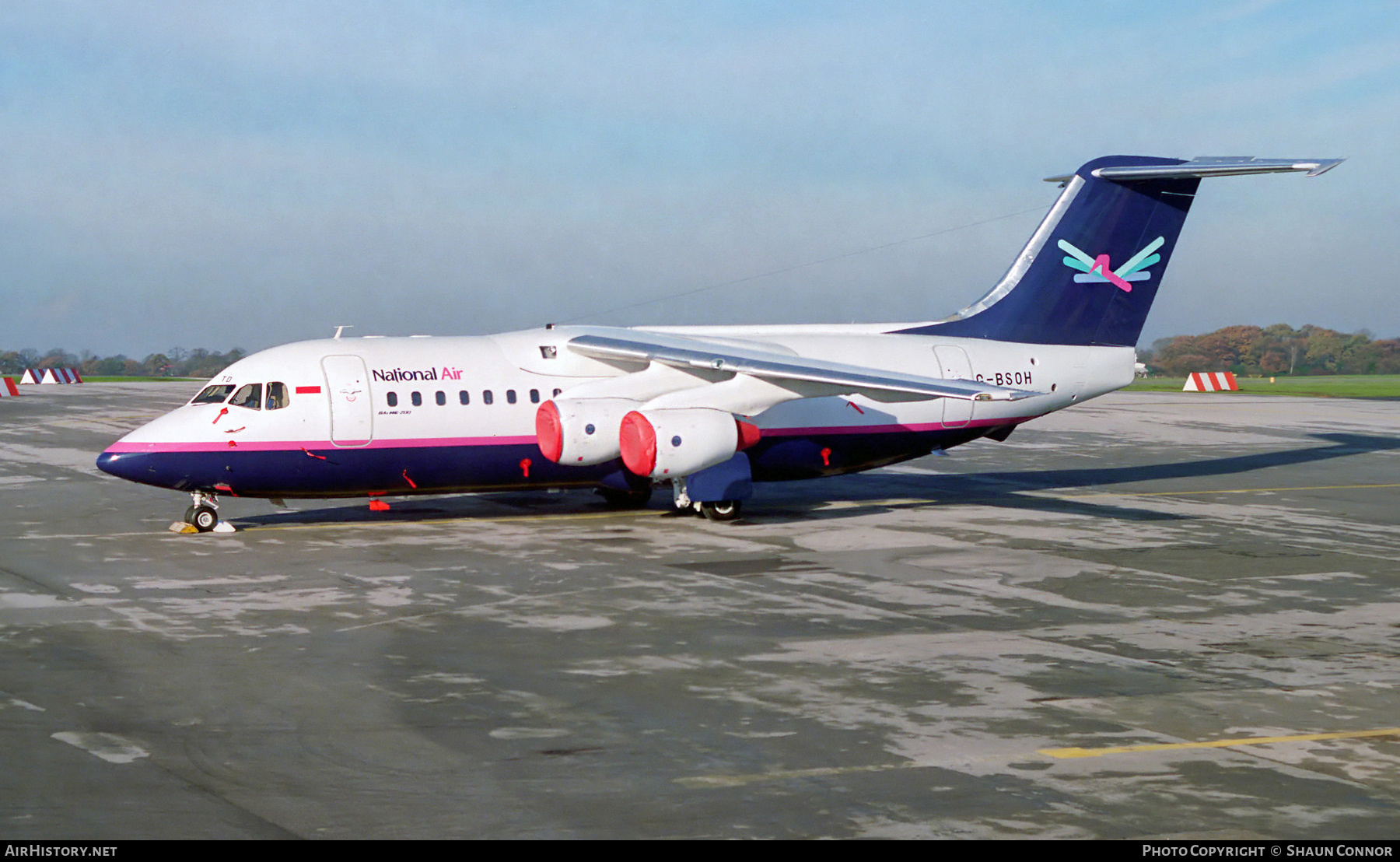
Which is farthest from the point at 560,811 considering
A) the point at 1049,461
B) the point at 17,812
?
the point at 1049,461

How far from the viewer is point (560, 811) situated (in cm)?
893

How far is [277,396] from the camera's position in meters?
21.9

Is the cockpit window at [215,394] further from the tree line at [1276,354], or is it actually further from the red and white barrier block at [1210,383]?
the tree line at [1276,354]

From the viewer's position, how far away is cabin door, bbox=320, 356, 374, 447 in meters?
22.0

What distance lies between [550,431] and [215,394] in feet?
17.8

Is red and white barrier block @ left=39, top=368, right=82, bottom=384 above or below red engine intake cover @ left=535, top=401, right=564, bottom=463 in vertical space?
above

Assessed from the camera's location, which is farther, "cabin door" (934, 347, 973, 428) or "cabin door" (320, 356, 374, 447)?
"cabin door" (934, 347, 973, 428)

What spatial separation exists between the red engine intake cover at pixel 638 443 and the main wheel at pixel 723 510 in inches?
73.7

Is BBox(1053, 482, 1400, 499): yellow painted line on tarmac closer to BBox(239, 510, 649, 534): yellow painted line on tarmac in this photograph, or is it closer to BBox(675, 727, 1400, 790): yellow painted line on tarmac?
BBox(239, 510, 649, 534): yellow painted line on tarmac

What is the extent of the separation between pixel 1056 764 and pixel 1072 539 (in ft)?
39.3

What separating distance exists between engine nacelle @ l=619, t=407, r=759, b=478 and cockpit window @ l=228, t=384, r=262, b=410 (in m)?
5.84

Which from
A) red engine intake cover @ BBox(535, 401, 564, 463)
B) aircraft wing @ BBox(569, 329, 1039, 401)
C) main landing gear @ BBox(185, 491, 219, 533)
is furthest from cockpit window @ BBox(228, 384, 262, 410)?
aircraft wing @ BBox(569, 329, 1039, 401)

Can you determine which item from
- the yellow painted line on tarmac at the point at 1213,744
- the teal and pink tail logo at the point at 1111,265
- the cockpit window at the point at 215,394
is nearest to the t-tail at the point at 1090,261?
the teal and pink tail logo at the point at 1111,265

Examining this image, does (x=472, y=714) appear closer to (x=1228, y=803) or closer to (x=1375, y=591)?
(x=1228, y=803)
